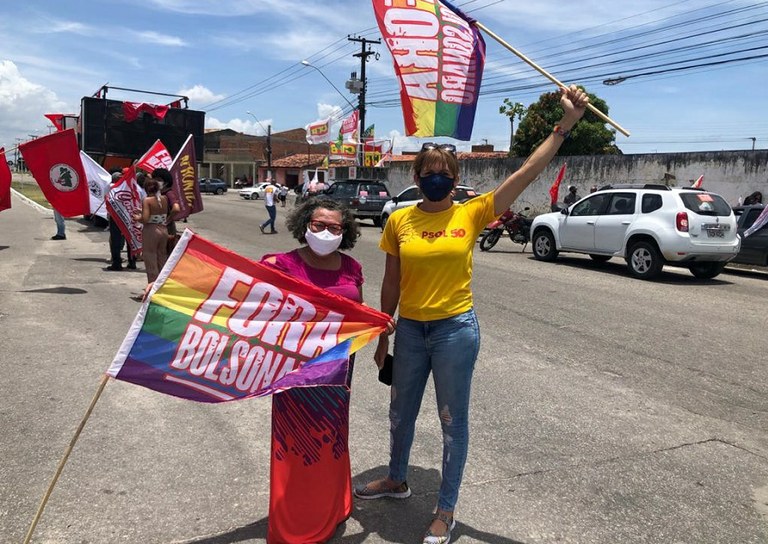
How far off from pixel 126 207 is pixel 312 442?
8.77 metres

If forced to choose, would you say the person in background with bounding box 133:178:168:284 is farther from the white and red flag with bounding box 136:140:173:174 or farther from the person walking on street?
the person walking on street

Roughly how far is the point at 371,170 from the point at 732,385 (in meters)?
33.4

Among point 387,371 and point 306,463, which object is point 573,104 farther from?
point 306,463

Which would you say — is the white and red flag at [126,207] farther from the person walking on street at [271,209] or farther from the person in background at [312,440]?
the person walking on street at [271,209]

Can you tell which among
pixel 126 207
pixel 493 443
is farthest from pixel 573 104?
pixel 126 207

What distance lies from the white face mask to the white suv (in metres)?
10.0

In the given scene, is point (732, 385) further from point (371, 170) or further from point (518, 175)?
point (371, 170)

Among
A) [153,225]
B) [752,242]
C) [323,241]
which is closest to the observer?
[323,241]

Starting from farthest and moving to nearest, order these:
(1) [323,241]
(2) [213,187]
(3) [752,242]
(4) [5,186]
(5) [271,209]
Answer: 1. (2) [213,187]
2. (5) [271,209]
3. (3) [752,242]
4. (4) [5,186]
5. (1) [323,241]

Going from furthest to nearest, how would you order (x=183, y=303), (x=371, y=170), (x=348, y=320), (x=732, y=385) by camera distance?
(x=371, y=170) < (x=732, y=385) < (x=348, y=320) < (x=183, y=303)

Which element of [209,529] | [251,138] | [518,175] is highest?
[251,138]

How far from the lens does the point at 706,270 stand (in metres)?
12.3

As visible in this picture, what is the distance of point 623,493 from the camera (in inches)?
140

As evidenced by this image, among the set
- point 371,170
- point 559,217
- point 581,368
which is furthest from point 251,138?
point 581,368
